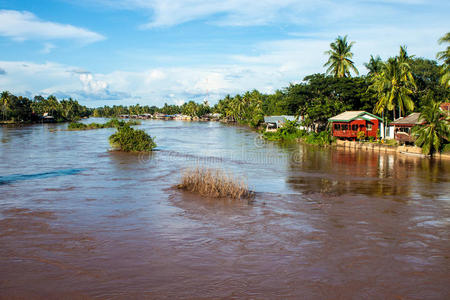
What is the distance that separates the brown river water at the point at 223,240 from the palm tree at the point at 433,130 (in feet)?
34.9

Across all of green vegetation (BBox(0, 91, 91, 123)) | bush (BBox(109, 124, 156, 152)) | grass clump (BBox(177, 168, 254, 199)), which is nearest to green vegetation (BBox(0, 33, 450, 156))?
bush (BBox(109, 124, 156, 152))

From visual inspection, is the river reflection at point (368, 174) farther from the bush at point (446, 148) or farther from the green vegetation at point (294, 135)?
the green vegetation at point (294, 135)

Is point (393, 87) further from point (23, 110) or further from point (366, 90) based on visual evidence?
point (23, 110)

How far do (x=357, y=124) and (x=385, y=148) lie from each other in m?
6.97

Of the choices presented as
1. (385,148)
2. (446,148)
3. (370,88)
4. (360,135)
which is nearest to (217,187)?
(446,148)

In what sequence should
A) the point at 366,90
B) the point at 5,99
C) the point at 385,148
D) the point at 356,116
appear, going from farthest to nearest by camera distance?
the point at 5,99
the point at 366,90
the point at 356,116
the point at 385,148

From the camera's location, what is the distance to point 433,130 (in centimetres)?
2867

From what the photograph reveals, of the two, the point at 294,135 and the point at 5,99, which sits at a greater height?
the point at 5,99

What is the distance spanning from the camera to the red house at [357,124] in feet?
137

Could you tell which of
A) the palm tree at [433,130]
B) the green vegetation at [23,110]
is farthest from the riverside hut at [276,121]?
the green vegetation at [23,110]

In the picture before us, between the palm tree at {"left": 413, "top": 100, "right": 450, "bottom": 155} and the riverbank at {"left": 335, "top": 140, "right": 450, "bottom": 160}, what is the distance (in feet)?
2.96

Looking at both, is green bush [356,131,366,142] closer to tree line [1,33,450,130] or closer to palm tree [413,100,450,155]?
tree line [1,33,450,130]

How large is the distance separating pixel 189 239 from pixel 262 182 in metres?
9.92

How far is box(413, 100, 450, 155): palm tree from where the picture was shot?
28594 mm
